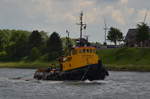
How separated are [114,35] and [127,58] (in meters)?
42.0

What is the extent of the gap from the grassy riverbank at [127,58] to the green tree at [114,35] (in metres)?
24.3

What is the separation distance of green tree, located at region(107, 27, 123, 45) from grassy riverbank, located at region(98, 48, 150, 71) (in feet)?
79.7

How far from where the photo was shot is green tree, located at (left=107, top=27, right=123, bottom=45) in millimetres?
194837

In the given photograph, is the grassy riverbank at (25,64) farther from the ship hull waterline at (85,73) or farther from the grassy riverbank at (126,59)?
the ship hull waterline at (85,73)

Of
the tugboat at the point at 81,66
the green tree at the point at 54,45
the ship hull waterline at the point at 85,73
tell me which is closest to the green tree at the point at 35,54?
the green tree at the point at 54,45

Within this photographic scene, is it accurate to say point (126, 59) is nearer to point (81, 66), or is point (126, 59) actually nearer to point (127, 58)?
point (127, 58)

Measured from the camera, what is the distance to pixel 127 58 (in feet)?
506

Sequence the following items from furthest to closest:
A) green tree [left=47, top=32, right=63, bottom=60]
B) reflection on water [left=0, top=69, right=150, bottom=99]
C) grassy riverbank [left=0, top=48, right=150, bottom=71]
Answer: green tree [left=47, top=32, right=63, bottom=60] < grassy riverbank [left=0, top=48, right=150, bottom=71] < reflection on water [left=0, top=69, right=150, bottom=99]

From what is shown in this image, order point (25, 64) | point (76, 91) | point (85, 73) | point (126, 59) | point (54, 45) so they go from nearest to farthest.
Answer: point (76, 91) < point (85, 73) < point (126, 59) < point (25, 64) < point (54, 45)

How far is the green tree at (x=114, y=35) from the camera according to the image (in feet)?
639

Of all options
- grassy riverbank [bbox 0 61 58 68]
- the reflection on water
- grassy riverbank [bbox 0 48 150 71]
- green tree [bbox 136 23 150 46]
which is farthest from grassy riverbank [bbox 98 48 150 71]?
the reflection on water

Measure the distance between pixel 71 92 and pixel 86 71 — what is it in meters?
14.6

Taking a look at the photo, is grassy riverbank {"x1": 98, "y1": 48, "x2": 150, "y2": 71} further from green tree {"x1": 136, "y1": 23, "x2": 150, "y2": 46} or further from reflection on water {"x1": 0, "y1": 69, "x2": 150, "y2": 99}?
reflection on water {"x1": 0, "y1": 69, "x2": 150, "y2": 99}

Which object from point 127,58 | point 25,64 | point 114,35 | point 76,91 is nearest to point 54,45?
point 25,64
